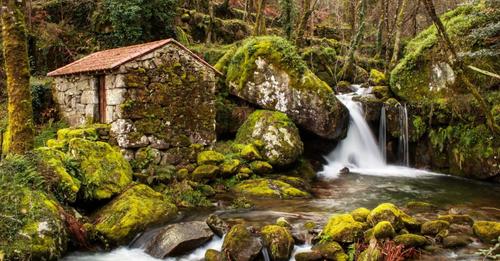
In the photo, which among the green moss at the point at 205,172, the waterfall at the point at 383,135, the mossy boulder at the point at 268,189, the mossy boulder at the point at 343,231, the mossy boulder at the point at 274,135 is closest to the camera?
the mossy boulder at the point at 343,231

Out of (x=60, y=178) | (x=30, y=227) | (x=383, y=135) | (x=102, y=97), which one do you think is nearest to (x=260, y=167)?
(x=102, y=97)

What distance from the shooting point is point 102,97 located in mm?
11828

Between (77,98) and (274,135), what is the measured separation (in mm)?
6385

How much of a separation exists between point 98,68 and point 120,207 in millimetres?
4557

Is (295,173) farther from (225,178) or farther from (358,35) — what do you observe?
(358,35)

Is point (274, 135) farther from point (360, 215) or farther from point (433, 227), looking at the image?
point (433, 227)

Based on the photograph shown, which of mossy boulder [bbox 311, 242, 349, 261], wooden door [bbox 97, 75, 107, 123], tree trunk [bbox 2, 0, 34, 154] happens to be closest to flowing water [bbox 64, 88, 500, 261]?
mossy boulder [bbox 311, 242, 349, 261]

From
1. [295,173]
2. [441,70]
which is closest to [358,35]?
[441,70]

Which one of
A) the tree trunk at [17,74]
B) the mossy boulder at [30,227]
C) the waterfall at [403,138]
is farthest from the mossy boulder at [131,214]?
the waterfall at [403,138]

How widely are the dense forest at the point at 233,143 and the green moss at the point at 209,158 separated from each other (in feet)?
0.15

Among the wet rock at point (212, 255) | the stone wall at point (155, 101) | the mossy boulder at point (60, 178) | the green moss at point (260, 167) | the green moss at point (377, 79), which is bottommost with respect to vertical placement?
the wet rock at point (212, 255)

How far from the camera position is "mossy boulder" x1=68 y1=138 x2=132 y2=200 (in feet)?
28.8

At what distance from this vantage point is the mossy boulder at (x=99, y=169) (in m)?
8.79

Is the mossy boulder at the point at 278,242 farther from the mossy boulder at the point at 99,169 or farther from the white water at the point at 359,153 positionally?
the white water at the point at 359,153
